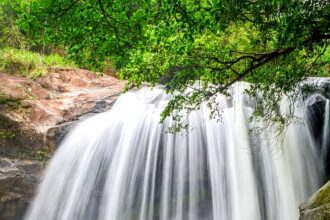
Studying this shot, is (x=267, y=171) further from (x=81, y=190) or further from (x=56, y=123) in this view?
(x=56, y=123)

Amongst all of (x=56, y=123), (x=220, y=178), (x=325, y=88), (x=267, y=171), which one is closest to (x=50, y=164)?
(x=56, y=123)

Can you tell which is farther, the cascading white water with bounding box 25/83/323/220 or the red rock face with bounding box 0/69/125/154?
the red rock face with bounding box 0/69/125/154

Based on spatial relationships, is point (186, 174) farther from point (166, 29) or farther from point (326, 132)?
point (166, 29)

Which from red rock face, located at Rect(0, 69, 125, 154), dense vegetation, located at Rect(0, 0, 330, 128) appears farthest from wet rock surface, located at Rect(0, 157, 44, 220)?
dense vegetation, located at Rect(0, 0, 330, 128)

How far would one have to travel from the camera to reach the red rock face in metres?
9.02

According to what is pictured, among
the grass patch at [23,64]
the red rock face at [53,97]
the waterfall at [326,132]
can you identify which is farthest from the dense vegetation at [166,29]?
the grass patch at [23,64]

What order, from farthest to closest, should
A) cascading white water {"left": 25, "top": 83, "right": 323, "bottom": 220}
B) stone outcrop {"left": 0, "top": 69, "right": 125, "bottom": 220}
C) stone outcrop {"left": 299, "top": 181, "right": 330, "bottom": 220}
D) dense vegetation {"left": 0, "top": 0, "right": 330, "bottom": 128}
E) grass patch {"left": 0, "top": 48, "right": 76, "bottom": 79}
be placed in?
grass patch {"left": 0, "top": 48, "right": 76, "bottom": 79} < stone outcrop {"left": 0, "top": 69, "right": 125, "bottom": 220} < cascading white water {"left": 25, "top": 83, "right": 323, "bottom": 220} < stone outcrop {"left": 299, "top": 181, "right": 330, "bottom": 220} < dense vegetation {"left": 0, "top": 0, "right": 330, "bottom": 128}

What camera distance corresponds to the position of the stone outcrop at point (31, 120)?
8.02 metres

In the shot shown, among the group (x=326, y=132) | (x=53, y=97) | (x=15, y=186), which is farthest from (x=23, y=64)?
(x=326, y=132)

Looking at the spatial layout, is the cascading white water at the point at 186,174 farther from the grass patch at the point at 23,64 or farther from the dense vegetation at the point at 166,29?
the grass patch at the point at 23,64

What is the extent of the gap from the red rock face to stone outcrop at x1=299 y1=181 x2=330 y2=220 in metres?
6.06

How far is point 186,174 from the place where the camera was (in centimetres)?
719

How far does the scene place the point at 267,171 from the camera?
7.12 metres

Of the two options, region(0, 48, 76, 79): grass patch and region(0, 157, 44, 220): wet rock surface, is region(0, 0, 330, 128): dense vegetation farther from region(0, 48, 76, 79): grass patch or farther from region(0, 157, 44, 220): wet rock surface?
region(0, 48, 76, 79): grass patch
